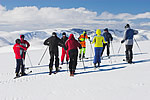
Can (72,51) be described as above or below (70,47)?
below

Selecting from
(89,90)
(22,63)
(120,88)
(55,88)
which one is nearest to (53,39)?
(22,63)

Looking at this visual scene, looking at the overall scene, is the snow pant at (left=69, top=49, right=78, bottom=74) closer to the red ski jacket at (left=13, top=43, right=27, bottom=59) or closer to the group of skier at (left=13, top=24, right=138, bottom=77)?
the group of skier at (left=13, top=24, right=138, bottom=77)

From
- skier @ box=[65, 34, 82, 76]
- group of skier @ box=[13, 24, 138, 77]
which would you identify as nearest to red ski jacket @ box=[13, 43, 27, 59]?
group of skier @ box=[13, 24, 138, 77]

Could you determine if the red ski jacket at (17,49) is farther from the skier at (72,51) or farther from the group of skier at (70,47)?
the skier at (72,51)

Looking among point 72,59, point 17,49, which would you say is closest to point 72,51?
point 72,59

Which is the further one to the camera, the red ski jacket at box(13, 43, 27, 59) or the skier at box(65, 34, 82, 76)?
the red ski jacket at box(13, 43, 27, 59)

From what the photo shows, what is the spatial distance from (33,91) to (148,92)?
11.3 ft

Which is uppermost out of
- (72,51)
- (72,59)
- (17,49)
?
(17,49)

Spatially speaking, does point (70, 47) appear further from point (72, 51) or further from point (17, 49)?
point (17, 49)

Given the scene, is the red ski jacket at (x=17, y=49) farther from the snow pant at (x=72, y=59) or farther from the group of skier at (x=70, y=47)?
A: the snow pant at (x=72, y=59)

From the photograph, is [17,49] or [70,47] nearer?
[70,47]

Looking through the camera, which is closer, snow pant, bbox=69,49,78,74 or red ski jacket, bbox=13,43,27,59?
snow pant, bbox=69,49,78,74

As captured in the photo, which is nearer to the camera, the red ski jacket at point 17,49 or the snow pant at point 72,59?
the snow pant at point 72,59

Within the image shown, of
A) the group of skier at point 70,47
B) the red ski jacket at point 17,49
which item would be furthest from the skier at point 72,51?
the red ski jacket at point 17,49
